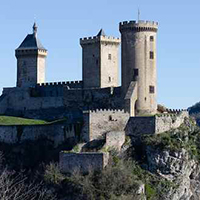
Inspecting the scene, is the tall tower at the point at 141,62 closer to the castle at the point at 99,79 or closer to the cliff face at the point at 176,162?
the castle at the point at 99,79

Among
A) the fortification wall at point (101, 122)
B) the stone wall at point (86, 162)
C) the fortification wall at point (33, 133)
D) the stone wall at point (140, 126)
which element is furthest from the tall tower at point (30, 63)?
the stone wall at point (86, 162)

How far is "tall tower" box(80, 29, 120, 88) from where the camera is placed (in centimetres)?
8856

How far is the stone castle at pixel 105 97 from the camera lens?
265 feet

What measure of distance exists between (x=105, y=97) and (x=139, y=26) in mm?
6944

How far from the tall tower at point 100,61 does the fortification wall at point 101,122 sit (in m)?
7.80

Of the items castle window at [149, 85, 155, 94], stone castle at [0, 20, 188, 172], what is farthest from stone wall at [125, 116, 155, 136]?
castle window at [149, 85, 155, 94]

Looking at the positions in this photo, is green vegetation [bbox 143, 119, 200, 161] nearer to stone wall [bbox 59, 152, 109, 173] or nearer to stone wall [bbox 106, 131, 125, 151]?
stone wall [bbox 106, 131, 125, 151]

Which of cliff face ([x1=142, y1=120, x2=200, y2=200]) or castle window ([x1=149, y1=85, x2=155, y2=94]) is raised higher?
castle window ([x1=149, y1=85, x2=155, y2=94])

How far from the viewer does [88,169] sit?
76.1 metres

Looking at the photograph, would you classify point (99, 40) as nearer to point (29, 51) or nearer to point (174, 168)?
point (29, 51)

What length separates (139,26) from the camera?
8531 centimetres

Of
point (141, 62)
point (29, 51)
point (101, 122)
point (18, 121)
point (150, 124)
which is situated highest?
point (29, 51)

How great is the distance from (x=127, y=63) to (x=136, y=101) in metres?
3.36

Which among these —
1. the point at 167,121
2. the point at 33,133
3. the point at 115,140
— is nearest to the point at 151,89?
the point at 167,121
